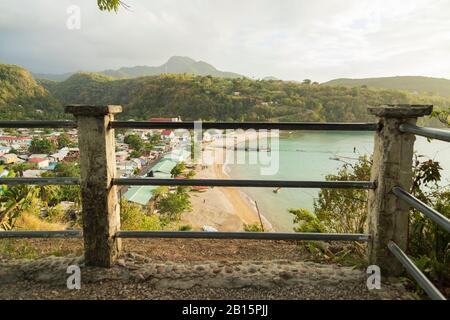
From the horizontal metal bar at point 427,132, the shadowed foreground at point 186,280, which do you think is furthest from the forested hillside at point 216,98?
the horizontal metal bar at point 427,132

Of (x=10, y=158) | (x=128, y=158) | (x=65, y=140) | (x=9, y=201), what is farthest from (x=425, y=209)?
(x=128, y=158)

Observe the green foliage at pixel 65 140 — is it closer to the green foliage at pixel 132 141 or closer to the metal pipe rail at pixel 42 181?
the metal pipe rail at pixel 42 181

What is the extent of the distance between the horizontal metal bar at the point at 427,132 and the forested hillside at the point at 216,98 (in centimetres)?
4186

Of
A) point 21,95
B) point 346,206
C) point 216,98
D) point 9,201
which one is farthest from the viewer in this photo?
point 216,98

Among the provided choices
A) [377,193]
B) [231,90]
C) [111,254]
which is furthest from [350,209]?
[231,90]

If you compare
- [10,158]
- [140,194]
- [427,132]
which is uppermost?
[427,132]

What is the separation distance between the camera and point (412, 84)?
315 ft

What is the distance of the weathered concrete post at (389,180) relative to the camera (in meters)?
1.91

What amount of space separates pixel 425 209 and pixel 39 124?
2.40 metres

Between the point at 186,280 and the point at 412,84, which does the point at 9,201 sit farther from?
the point at 412,84

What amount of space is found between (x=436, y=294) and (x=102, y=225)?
1953 mm

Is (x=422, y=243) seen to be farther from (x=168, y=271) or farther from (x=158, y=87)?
(x=158, y=87)

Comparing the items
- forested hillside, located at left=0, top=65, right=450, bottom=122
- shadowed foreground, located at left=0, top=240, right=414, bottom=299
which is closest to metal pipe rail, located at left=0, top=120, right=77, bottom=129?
shadowed foreground, located at left=0, top=240, right=414, bottom=299

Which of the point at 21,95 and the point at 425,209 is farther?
the point at 21,95
